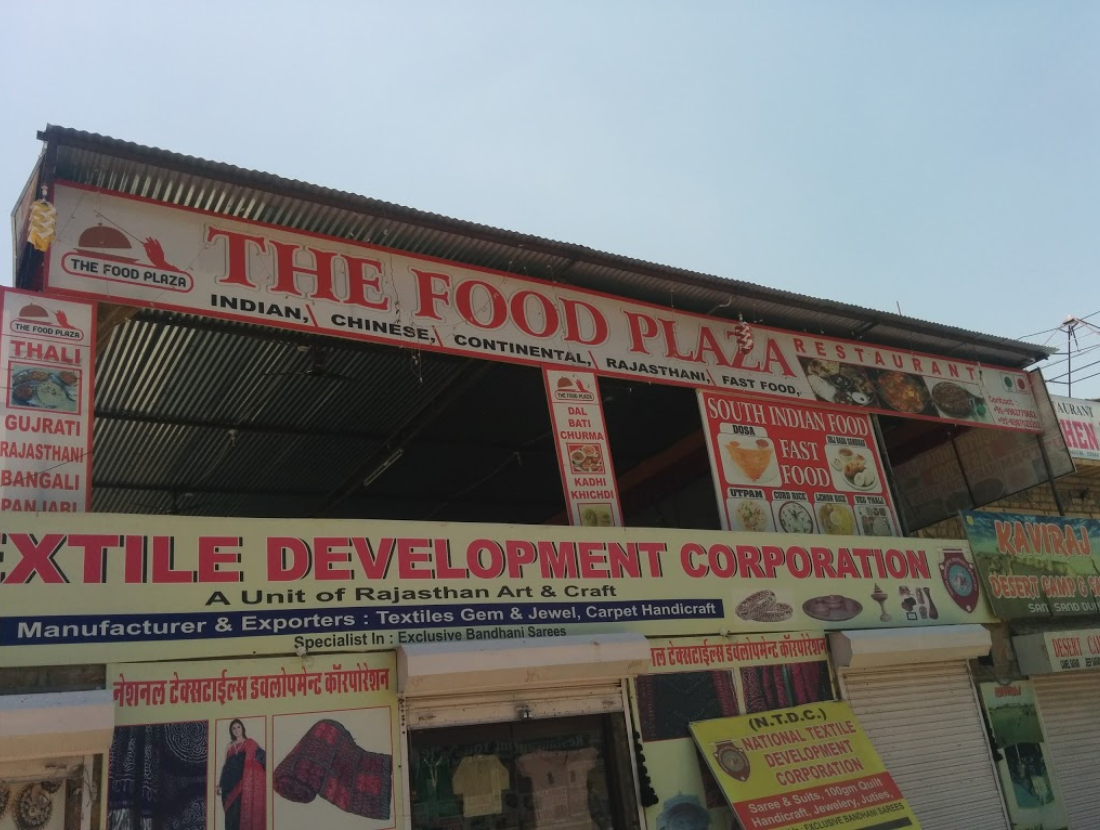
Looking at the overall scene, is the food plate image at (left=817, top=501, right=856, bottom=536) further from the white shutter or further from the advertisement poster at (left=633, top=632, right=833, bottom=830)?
the white shutter

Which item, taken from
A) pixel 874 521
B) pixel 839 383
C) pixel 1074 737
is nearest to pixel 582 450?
pixel 874 521

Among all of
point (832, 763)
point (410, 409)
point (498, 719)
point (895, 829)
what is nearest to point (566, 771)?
point (498, 719)

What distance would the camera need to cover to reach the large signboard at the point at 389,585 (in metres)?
6.43

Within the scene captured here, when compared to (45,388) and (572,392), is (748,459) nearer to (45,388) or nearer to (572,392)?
(572,392)

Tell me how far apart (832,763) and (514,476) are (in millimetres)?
7796

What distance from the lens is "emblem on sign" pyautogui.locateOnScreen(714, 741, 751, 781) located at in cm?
834

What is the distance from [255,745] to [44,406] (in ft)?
10.2

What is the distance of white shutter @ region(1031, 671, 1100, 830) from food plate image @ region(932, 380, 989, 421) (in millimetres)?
3846

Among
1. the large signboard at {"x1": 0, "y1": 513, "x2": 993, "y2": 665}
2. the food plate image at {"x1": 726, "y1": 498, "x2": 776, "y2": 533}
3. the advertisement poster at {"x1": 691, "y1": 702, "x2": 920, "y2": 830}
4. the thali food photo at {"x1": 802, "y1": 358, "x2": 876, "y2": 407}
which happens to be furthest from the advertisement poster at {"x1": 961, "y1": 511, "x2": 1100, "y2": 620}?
the advertisement poster at {"x1": 691, "y1": 702, "x2": 920, "y2": 830}

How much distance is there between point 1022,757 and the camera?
35.7ft

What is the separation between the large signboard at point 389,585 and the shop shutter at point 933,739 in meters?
0.66

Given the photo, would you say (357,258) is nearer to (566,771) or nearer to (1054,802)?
(566,771)

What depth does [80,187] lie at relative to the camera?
25.8 feet

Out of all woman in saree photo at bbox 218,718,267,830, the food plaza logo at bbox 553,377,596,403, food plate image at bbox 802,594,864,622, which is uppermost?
the food plaza logo at bbox 553,377,596,403
